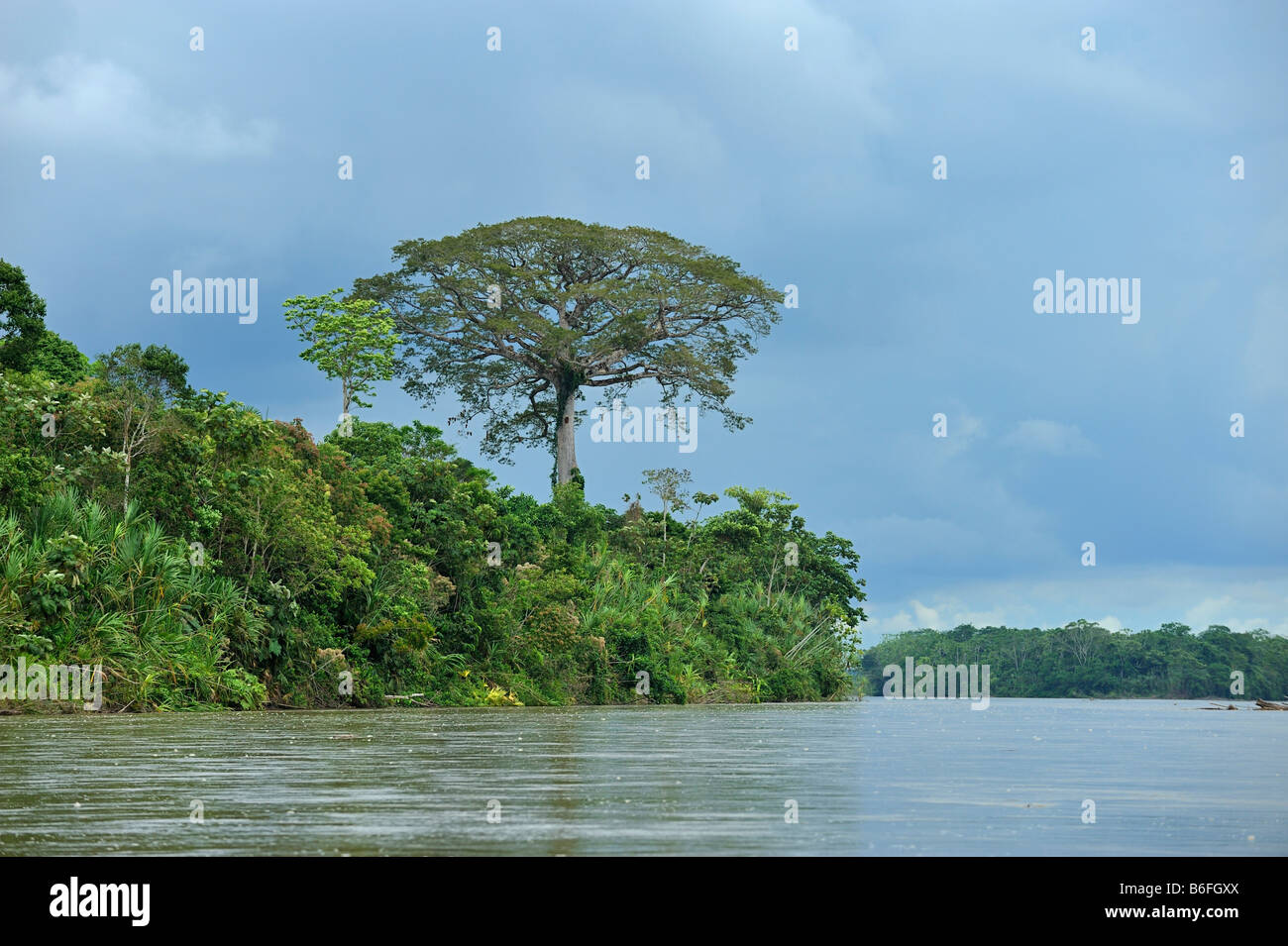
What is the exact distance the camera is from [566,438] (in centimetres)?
5162

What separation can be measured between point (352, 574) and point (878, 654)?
7651 cm

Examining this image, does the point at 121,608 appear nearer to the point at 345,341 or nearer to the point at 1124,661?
Answer: the point at 345,341

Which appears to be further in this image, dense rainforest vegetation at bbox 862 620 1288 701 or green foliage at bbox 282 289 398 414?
dense rainforest vegetation at bbox 862 620 1288 701

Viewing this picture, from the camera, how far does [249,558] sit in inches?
1037

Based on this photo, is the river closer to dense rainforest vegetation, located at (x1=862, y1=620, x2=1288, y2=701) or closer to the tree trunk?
the tree trunk

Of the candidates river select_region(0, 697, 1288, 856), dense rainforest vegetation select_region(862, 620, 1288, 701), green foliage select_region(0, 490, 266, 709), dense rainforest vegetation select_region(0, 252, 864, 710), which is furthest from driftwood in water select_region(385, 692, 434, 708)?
dense rainforest vegetation select_region(862, 620, 1288, 701)

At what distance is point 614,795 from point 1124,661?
8240 cm

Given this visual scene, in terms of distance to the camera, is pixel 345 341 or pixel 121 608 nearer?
pixel 121 608

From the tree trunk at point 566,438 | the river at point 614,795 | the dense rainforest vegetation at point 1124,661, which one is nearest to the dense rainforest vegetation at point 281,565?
the river at point 614,795

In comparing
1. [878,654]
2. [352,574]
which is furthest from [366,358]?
[878,654]

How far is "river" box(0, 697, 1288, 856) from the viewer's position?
611 centimetres

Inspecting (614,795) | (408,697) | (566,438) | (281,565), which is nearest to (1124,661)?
(566,438)

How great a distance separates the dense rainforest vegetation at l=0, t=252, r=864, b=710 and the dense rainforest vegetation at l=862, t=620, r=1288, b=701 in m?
47.6
